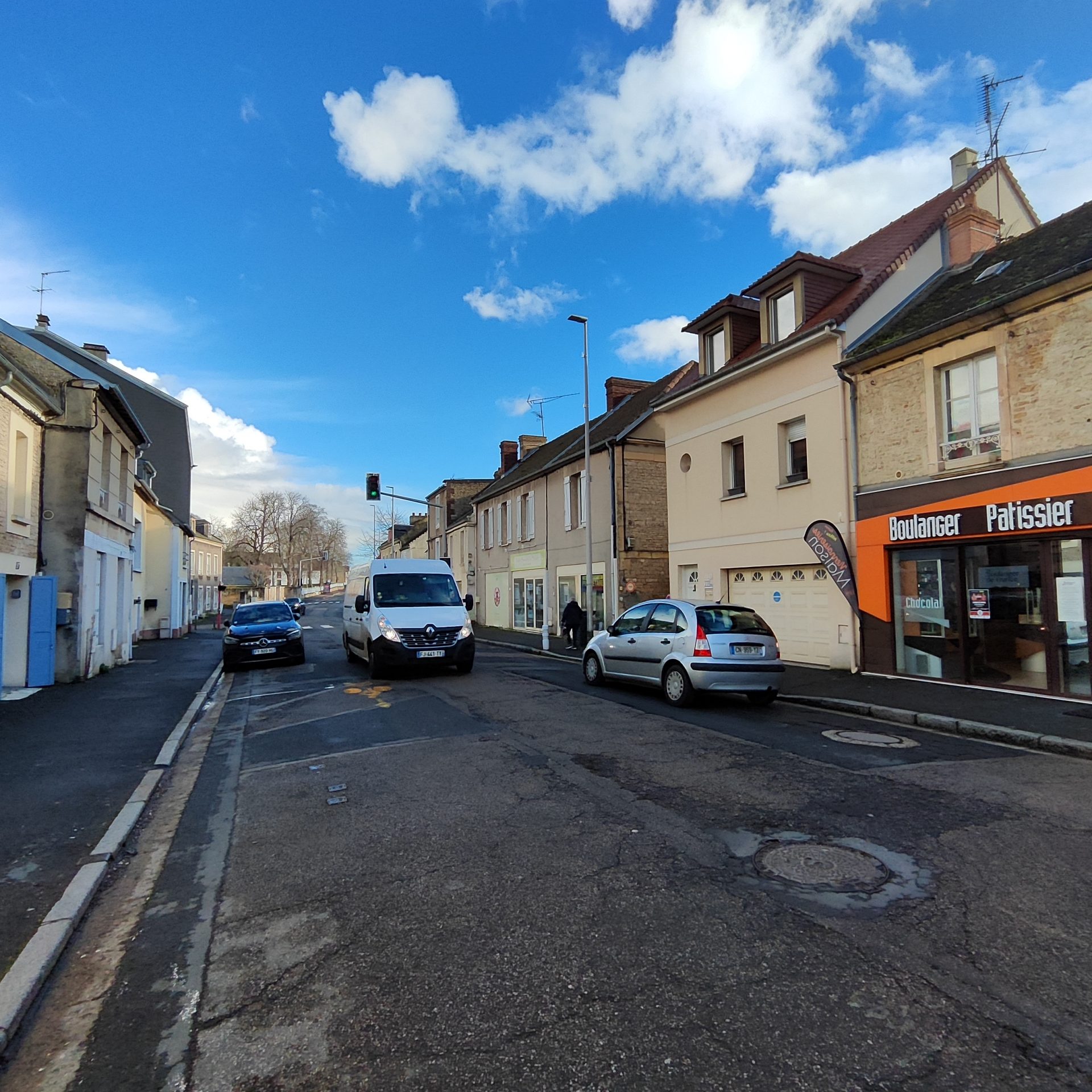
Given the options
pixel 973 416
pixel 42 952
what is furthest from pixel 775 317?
pixel 42 952

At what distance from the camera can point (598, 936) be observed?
3479mm

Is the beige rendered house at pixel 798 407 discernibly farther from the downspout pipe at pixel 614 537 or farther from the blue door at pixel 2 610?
the blue door at pixel 2 610

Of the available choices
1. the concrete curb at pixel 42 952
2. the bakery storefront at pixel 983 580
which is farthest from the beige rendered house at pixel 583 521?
the concrete curb at pixel 42 952

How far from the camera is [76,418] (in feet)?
47.0

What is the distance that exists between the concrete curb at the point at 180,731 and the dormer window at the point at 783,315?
1366 cm

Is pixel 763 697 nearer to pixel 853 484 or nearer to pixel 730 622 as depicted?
pixel 730 622

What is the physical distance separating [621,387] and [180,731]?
22604mm

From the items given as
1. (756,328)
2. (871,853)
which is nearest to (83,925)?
(871,853)

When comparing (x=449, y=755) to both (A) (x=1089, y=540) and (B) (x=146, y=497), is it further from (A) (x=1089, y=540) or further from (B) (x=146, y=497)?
(B) (x=146, y=497)

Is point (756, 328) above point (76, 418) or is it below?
above

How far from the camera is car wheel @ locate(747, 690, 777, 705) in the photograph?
1056cm

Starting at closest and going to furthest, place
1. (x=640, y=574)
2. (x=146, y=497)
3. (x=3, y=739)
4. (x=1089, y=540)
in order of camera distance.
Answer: (x=3, y=739), (x=1089, y=540), (x=640, y=574), (x=146, y=497)

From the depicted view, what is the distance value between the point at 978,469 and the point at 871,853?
28.6 feet

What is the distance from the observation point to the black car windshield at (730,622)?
34.2 ft
